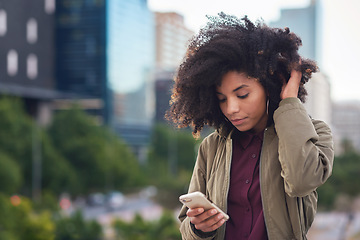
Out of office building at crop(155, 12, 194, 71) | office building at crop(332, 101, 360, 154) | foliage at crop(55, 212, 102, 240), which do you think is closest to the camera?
foliage at crop(55, 212, 102, 240)

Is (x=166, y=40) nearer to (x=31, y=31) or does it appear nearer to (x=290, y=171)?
(x=31, y=31)

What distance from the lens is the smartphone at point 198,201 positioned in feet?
5.17

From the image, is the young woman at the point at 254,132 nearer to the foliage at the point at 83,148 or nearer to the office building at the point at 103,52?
the foliage at the point at 83,148

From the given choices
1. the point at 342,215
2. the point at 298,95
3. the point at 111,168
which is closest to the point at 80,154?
the point at 111,168

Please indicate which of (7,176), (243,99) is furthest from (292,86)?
(7,176)

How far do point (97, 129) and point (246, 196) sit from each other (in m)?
28.1

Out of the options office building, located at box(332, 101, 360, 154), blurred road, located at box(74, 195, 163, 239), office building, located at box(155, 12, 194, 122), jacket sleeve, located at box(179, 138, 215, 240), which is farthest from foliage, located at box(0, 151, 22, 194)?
office building, located at box(332, 101, 360, 154)

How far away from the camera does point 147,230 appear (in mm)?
18281

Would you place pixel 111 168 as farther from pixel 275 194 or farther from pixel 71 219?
pixel 275 194

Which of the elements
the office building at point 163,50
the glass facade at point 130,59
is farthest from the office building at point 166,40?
the glass facade at point 130,59

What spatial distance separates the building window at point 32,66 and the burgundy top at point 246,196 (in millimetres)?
31502

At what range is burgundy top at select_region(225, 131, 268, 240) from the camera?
66.0 inches

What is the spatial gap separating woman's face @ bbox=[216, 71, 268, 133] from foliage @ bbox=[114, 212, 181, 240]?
53.1 feet

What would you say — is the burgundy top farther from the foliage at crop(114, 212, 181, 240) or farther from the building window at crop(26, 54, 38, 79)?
the building window at crop(26, 54, 38, 79)
